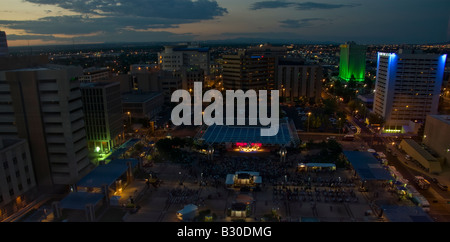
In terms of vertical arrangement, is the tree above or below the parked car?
above

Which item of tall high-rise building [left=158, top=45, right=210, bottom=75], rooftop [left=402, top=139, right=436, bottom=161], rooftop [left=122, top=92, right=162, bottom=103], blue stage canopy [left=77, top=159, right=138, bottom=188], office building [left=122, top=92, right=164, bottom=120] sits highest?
tall high-rise building [left=158, top=45, right=210, bottom=75]

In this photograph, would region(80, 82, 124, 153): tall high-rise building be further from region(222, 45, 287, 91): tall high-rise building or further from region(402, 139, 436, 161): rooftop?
region(222, 45, 287, 91): tall high-rise building

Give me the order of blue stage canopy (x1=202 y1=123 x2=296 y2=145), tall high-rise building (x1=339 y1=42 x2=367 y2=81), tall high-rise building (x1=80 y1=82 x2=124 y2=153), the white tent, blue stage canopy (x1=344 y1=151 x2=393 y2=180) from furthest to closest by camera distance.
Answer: tall high-rise building (x1=339 y1=42 x2=367 y2=81) < blue stage canopy (x1=202 y1=123 x2=296 y2=145) < tall high-rise building (x1=80 y1=82 x2=124 y2=153) < blue stage canopy (x1=344 y1=151 x2=393 y2=180) < the white tent

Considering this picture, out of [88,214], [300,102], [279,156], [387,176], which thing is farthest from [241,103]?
[88,214]

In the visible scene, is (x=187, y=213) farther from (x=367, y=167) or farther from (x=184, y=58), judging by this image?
(x=184, y=58)

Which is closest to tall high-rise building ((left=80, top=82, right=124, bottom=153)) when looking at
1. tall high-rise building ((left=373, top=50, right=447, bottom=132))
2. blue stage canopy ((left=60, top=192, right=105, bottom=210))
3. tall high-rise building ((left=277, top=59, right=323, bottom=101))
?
blue stage canopy ((left=60, top=192, right=105, bottom=210))

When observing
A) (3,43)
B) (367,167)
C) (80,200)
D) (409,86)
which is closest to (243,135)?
(367,167)
